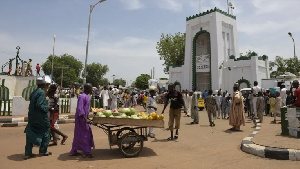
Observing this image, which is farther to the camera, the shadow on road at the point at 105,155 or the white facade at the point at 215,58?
the white facade at the point at 215,58

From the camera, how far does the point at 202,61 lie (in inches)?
1118

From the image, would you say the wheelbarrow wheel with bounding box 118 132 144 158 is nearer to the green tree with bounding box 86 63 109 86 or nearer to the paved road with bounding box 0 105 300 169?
the paved road with bounding box 0 105 300 169

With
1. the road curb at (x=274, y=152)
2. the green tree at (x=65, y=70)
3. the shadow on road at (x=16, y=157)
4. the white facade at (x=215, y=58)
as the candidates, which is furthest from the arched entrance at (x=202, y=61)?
the green tree at (x=65, y=70)

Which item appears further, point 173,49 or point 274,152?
point 173,49

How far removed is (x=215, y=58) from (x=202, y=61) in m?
2.12

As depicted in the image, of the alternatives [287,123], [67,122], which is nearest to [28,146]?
[67,122]

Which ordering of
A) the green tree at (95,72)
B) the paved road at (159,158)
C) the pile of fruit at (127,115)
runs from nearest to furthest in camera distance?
the paved road at (159,158) → the pile of fruit at (127,115) → the green tree at (95,72)

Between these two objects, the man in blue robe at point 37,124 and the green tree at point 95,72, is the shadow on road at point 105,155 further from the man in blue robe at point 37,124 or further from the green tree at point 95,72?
the green tree at point 95,72

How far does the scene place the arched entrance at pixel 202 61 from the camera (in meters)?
28.1

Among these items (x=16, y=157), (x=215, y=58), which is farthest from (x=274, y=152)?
(x=215, y=58)

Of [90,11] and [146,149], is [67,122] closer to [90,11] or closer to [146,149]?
[146,149]

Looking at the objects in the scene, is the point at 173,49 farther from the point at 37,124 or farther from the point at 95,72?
the point at 95,72

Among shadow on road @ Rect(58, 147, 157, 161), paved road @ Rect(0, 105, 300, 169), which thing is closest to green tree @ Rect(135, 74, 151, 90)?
paved road @ Rect(0, 105, 300, 169)

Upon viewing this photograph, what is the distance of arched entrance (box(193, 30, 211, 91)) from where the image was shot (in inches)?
1106
